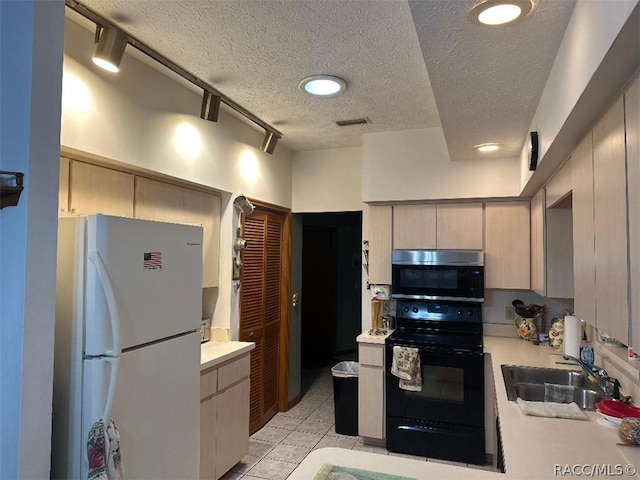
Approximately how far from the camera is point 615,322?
1227mm

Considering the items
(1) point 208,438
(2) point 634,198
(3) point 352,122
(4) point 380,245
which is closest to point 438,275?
(4) point 380,245

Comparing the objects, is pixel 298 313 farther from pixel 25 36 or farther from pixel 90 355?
pixel 25 36

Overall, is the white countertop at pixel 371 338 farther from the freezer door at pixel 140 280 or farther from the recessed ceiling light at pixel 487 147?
the recessed ceiling light at pixel 487 147

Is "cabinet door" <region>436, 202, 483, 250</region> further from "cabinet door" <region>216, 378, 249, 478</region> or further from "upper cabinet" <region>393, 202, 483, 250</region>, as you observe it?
"cabinet door" <region>216, 378, 249, 478</region>

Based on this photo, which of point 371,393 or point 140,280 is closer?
point 140,280

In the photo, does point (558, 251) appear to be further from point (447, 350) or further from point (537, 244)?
point (447, 350)

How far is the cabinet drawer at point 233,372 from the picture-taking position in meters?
2.66

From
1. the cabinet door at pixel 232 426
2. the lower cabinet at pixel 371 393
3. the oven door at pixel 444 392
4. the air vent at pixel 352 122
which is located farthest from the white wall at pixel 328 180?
the cabinet door at pixel 232 426

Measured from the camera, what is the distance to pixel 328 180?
13.7 feet

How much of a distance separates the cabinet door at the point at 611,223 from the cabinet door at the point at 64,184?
216cm

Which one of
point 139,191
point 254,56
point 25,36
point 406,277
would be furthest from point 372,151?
point 25,36

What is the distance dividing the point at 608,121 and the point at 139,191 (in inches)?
89.2

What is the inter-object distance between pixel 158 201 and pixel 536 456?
2311 mm

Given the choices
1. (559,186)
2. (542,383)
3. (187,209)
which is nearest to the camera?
(559,186)
